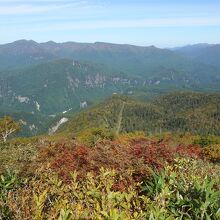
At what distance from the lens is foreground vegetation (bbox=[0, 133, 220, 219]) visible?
8383 mm

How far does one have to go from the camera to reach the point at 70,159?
14.5m

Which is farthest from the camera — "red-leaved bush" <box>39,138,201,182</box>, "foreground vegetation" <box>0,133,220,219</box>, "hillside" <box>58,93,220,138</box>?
"hillside" <box>58,93,220,138</box>

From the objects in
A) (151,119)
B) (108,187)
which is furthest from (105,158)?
(151,119)

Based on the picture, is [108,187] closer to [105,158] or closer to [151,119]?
[105,158]

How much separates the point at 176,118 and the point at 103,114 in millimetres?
31190

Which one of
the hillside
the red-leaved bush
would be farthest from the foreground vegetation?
the hillside

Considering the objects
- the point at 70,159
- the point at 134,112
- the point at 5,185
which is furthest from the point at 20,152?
the point at 134,112

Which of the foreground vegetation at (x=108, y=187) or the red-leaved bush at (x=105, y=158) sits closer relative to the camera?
the foreground vegetation at (x=108, y=187)

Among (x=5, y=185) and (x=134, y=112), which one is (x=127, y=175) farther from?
(x=134, y=112)

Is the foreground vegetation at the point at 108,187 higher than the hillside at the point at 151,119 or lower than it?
higher

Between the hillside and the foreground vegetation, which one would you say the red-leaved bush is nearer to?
the foreground vegetation

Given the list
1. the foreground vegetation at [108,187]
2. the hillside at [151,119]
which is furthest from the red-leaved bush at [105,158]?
the hillside at [151,119]

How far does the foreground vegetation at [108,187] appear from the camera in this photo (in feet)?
27.5

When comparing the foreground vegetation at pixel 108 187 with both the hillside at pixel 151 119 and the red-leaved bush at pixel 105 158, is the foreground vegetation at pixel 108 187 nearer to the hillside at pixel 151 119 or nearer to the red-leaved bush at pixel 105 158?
the red-leaved bush at pixel 105 158
